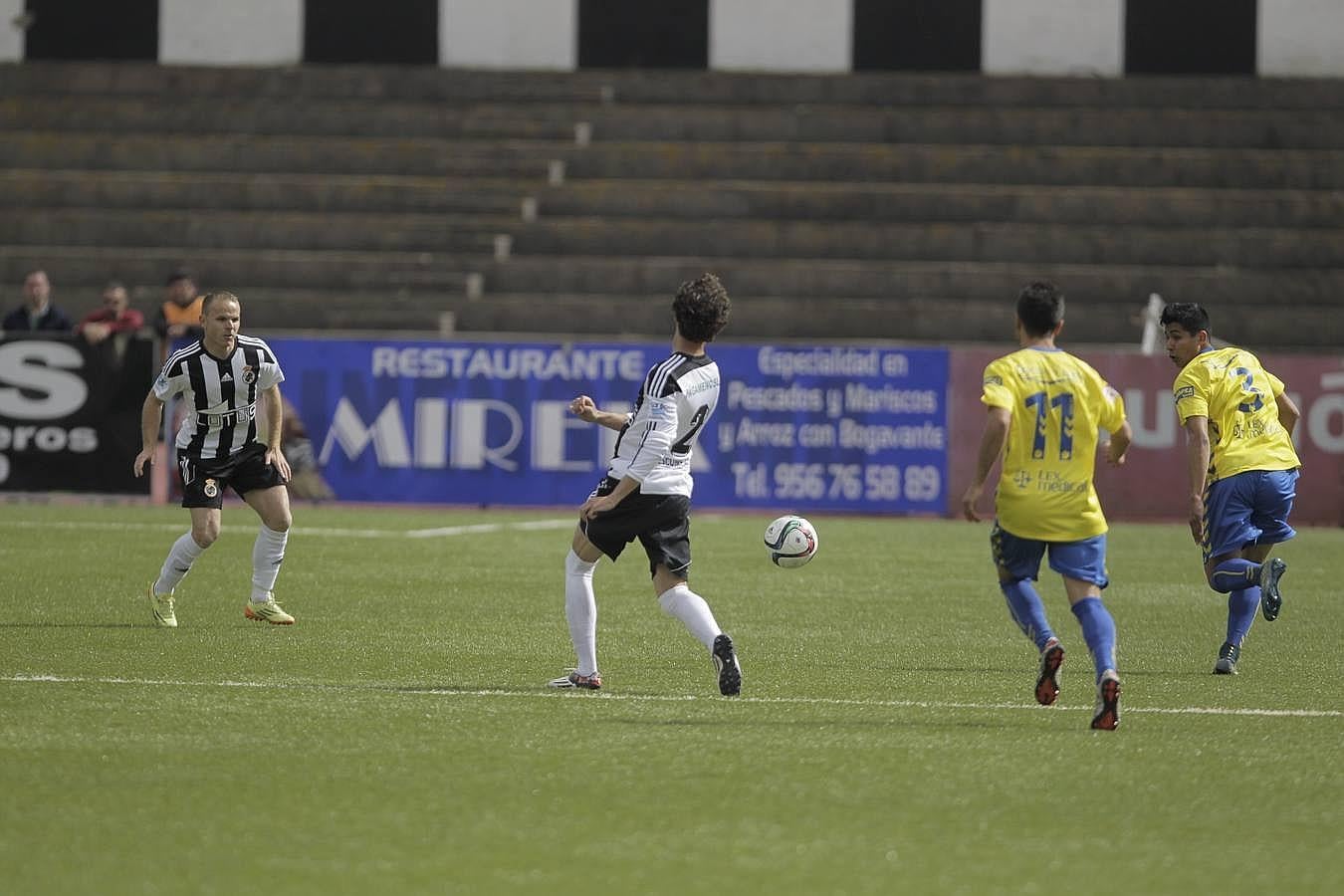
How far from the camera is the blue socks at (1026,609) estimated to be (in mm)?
8352

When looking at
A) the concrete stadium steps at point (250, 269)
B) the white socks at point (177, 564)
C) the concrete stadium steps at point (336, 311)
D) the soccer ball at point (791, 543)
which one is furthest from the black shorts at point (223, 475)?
the concrete stadium steps at point (250, 269)

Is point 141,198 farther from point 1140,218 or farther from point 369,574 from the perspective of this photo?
point 369,574

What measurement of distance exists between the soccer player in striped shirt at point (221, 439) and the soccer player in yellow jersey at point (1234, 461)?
4.85 meters

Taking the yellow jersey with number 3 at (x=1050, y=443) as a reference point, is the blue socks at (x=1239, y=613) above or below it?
below

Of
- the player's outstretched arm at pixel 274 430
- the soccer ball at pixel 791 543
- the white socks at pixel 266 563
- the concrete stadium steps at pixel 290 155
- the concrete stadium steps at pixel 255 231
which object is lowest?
the white socks at pixel 266 563

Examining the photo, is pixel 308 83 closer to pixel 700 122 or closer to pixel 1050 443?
pixel 700 122

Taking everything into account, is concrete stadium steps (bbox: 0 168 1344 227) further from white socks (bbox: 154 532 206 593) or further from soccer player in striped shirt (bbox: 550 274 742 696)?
soccer player in striped shirt (bbox: 550 274 742 696)

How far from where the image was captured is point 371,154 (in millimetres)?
29172

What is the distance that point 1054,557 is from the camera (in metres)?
8.33

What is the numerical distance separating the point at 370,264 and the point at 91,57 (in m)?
8.37

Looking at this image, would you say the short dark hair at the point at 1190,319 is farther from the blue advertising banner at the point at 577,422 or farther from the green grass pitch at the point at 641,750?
the blue advertising banner at the point at 577,422

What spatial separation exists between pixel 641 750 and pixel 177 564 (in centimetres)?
478

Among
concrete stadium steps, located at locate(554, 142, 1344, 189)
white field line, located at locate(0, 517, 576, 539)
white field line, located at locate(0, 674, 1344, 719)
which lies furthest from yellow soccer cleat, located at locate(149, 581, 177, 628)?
concrete stadium steps, located at locate(554, 142, 1344, 189)

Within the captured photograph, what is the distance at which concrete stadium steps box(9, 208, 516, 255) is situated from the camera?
27844mm
